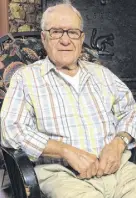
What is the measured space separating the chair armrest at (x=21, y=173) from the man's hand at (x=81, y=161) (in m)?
0.19

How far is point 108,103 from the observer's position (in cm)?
188

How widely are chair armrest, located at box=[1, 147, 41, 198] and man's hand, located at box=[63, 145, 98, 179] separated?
0.63ft

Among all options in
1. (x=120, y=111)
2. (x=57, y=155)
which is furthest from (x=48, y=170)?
(x=120, y=111)

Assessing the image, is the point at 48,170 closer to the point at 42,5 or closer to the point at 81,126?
the point at 81,126

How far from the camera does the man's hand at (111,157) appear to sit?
67.1 inches

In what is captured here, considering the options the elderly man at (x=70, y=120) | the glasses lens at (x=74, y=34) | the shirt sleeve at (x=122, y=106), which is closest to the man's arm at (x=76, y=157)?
the elderly man at (x=70, y=120)

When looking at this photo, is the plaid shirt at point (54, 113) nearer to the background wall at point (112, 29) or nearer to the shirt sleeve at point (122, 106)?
the shirt sleeve at point (122, 106)

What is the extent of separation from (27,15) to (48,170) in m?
1.50

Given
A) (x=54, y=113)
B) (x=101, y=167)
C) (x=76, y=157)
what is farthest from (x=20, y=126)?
(x=101, y=167)

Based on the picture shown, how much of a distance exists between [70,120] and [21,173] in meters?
0.38

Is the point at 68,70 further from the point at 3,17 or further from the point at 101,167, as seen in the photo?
the point at 3,17

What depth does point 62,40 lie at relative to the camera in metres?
1.85

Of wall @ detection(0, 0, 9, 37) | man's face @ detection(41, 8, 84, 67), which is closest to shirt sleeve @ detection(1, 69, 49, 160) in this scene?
man's face @ detection(41, 8, 84, 67)

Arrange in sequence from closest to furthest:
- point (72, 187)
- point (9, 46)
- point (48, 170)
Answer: point (72, 187), point (48, 170), point (9, 46)
